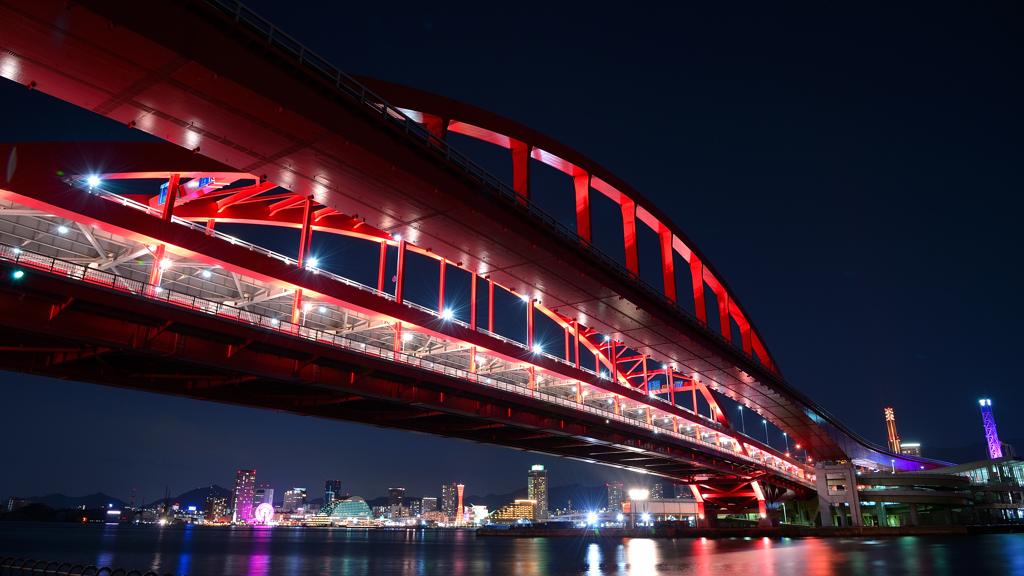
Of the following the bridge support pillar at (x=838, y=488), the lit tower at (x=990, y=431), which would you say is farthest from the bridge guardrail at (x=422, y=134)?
the lit tower at (x=990, y=431)

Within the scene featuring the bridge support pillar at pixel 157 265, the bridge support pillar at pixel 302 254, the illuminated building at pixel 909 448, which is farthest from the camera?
the illuminated building at pixel 909 448

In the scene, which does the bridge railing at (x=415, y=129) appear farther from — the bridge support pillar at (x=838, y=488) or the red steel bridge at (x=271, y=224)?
the bridge support pillar at (x=838, y=488)

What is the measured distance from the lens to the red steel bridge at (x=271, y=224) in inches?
592

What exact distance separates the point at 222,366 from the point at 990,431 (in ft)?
460

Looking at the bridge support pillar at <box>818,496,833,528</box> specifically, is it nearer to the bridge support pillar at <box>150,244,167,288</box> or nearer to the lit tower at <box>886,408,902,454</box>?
the bridge support pillar at <box>150,244,167,288</box>

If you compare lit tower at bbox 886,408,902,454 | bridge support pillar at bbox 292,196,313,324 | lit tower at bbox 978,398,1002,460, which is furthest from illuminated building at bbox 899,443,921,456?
bridge support pillar at bbox 292,196,313,324

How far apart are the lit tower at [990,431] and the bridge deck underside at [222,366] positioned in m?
118

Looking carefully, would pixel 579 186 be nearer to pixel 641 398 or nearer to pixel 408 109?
pixel 408 109

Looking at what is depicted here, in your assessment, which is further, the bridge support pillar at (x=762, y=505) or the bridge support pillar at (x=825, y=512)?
the bridge support pillar at (x=825, y=512)

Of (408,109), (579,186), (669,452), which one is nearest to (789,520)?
(669,452)

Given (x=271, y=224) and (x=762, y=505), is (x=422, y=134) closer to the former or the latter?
(x=271, y=224)

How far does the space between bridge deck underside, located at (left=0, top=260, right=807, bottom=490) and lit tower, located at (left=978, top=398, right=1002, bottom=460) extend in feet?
388

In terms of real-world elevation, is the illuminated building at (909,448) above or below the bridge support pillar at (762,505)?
above

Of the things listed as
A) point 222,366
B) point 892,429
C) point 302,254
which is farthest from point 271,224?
point 892,429
